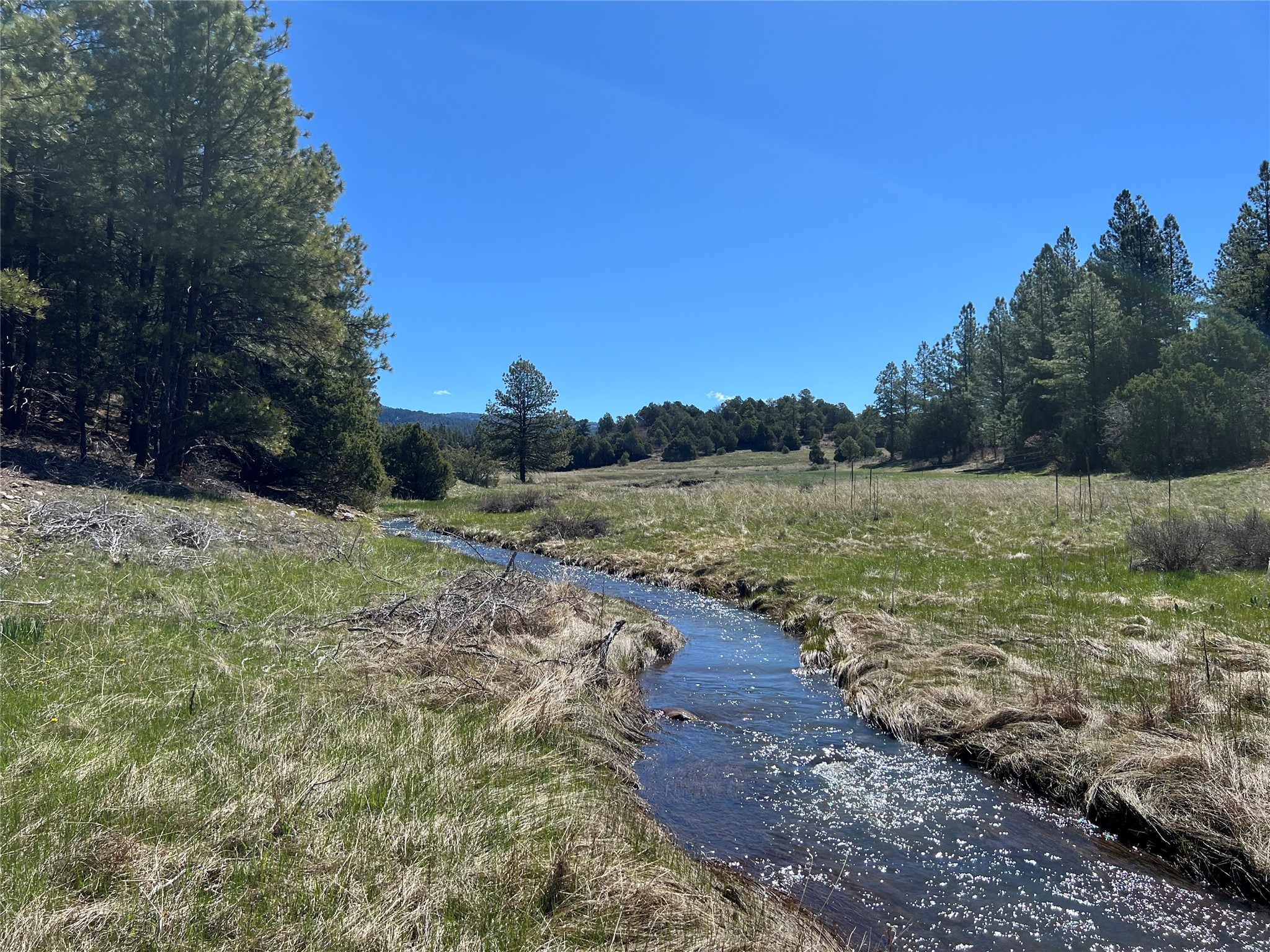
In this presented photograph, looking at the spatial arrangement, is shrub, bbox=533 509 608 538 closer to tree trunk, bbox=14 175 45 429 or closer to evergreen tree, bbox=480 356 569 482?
tree trunk, bbox=14 175 45 429

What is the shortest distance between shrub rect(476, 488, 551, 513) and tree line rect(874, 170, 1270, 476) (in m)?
24.9

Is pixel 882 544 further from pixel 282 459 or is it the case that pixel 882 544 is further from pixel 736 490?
pixel 282 459

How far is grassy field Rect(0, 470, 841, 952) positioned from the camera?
3.40m

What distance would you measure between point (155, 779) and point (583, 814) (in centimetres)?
269

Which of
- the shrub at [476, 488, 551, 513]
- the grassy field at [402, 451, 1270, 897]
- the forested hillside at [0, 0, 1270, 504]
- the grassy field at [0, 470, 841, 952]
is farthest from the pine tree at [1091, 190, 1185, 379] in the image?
the grassy field at [0, 470, 841, 952]

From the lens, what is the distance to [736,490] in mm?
35281

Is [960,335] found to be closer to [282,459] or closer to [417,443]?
[417,443]

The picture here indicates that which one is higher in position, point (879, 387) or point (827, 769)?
point (879, 387)

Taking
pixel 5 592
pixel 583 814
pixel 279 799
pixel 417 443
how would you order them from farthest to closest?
pixel 417 443, pixel 5 592, pixel 583 814, pixel 279 799

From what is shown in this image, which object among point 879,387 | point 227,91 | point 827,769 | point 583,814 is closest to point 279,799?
point 583,814

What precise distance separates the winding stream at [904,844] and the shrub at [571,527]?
17830mm

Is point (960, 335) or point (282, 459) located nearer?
point (282, 459)

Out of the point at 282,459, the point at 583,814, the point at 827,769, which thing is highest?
the point at 282,459

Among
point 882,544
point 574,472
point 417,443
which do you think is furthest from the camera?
point 574,472
